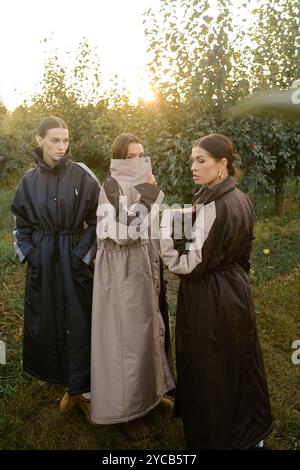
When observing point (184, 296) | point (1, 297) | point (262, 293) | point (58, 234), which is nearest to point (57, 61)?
point (1, 297)

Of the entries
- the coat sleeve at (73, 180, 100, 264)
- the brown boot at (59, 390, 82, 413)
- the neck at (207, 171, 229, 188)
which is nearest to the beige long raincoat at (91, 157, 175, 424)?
the coat sleeve at (73, 180, 100, 264)

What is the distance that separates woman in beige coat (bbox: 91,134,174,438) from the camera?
2670 millimetres

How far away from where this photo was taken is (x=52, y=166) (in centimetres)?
A: 293

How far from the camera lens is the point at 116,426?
3096mm

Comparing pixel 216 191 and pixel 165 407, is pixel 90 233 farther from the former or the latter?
pixel 165 407

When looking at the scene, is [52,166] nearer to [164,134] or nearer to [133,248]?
[133,248]

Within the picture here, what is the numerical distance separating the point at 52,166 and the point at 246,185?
429 centimetres

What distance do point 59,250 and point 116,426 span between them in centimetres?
138

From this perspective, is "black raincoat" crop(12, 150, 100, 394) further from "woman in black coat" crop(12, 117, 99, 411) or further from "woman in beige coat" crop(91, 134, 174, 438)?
"woman in beige coat" crop(91, 134, 174, 438)

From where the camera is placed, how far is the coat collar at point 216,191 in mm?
2328

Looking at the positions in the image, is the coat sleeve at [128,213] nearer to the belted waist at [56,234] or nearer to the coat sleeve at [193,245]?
the coat sleeve at [193,245]

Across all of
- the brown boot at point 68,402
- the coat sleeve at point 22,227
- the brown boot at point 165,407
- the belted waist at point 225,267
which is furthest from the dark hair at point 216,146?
the brown boot at point 68,402

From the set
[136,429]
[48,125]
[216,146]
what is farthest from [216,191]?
[136,429]

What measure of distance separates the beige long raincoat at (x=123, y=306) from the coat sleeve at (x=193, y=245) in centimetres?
23
